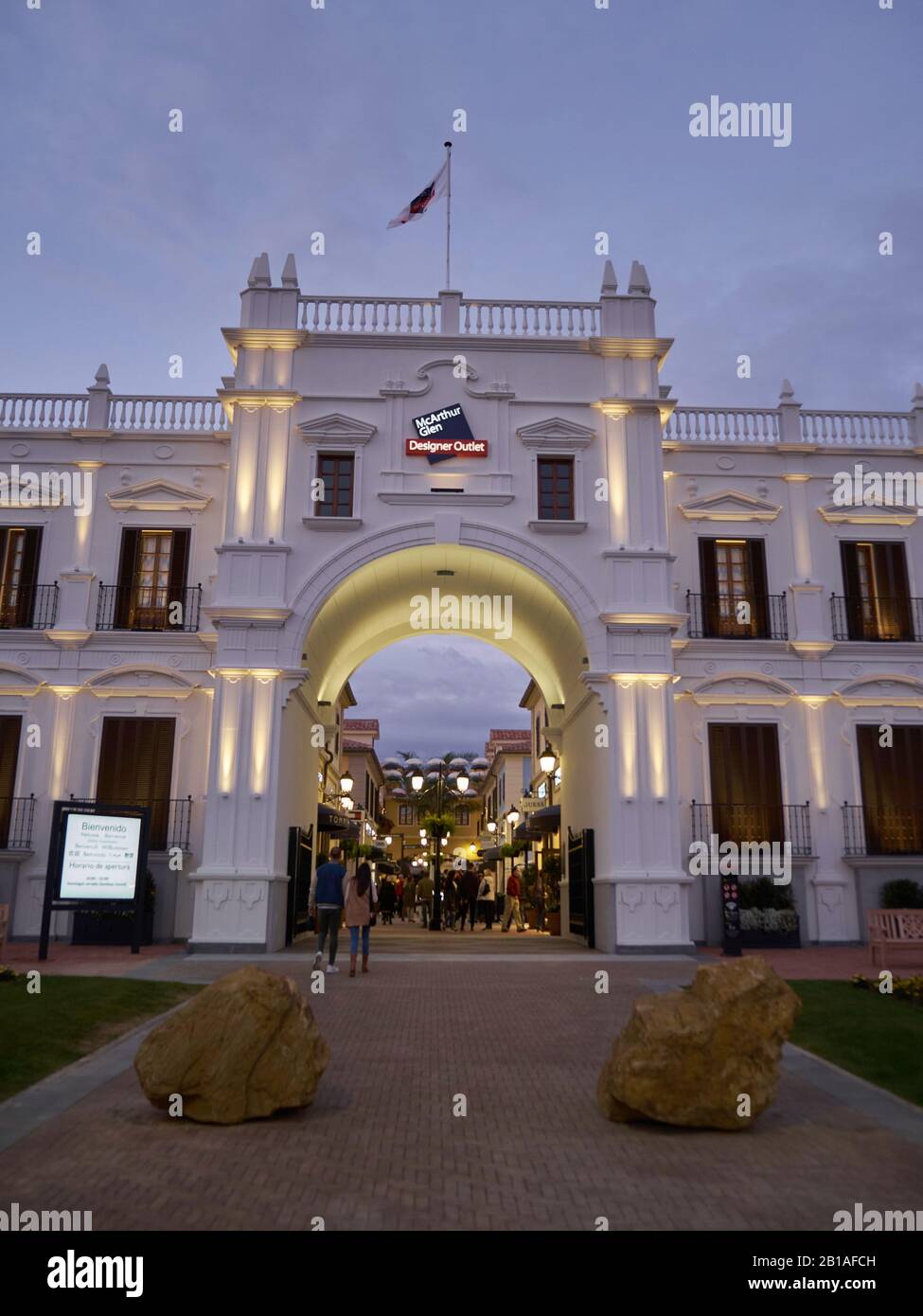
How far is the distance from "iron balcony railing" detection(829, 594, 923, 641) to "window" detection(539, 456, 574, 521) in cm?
661

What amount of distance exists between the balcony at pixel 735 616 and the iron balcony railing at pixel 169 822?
459 inches

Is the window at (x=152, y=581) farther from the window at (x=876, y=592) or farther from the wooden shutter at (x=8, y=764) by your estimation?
the window at (x=876, y=592)

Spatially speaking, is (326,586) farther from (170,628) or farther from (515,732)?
(515,732)

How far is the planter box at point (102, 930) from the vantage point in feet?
65.9

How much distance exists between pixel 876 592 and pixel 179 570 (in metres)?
15.9

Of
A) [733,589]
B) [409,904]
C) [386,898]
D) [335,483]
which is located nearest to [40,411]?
[335,483]

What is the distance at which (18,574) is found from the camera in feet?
73.2

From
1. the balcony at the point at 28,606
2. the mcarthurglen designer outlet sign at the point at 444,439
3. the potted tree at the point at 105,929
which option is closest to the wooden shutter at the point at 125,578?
the balcony at the point at 28,606

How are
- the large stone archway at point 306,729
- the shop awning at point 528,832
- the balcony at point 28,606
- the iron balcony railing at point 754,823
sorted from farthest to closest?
the shop awning at point 528,832 < the balcony at point 28,606 < the iron balcony railing at point 754,823 < the large stone archway at point 306,729

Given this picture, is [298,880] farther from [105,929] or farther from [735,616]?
[735,616]

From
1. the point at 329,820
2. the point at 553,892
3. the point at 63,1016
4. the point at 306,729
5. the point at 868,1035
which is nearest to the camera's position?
the point at 868,1035

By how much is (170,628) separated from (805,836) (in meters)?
14.5
